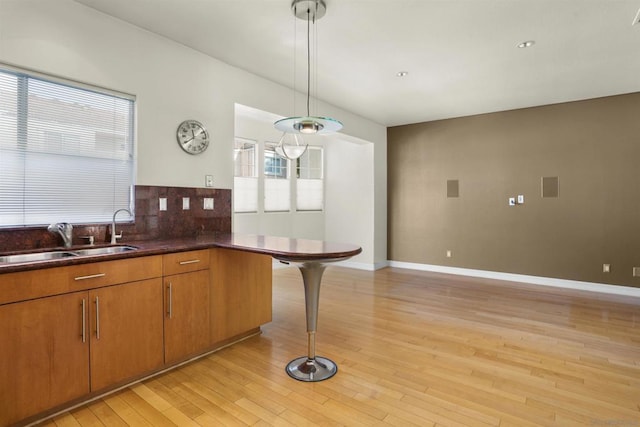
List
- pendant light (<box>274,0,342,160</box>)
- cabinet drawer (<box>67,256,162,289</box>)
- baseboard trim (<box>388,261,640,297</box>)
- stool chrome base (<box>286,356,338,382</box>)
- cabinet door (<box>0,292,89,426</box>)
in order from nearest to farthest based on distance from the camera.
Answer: cabinet door (<box>0,292,89,426</box>), cabinet drawer (<box>67,256,162,289</box>), stool chrome base (<box>286,356,338,382</box>), pendant light (<box>274,0,342,160</box>), baseboard trim (<box>388,261,640,297</box>)

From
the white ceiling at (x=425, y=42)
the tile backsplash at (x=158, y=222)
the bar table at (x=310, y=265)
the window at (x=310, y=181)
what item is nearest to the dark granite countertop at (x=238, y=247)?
the bar table at (x=310, y=265)

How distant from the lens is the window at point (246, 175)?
20.3 ft

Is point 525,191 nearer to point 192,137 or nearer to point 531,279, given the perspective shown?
point 531,279

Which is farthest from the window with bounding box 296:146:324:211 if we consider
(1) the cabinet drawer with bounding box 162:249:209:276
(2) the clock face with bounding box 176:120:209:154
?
(1) the cabinet drawer with bounding box 162:249:209:276

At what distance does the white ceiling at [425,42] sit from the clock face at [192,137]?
29.8 inches

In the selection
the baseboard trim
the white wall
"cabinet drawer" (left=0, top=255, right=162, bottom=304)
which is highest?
the white wall

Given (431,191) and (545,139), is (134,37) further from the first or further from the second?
(545,139)

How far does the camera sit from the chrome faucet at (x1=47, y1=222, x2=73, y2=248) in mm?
2356

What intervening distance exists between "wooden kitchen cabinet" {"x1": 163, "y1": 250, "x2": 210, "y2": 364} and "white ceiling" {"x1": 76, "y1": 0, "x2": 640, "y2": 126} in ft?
6.41

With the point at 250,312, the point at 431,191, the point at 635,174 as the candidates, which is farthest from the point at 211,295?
the point at 635,174

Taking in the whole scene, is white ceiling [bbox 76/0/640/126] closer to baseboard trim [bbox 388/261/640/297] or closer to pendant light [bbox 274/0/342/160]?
pendant light [bbox 274/0/342/160]

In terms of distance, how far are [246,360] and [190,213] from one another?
1447 mm

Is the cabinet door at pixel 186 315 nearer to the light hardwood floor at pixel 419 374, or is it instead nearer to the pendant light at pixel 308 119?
the light hardwood floor at pixel 419 374

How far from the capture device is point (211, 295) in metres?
2.76
